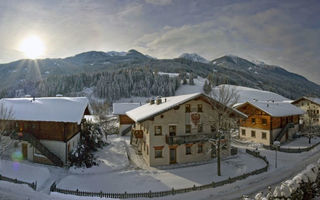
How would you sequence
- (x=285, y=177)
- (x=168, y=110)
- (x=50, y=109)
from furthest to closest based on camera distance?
(x=50, y=109) → (x=168, y=110) → (x=285, y=177)

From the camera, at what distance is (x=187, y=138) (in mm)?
26625

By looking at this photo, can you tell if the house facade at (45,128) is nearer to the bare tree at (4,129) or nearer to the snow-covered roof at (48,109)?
the snow-covered roof at (48,109)

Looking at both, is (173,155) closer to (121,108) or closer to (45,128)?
(45,128)

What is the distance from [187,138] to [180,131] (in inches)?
64.6

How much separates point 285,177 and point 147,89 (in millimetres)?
129842

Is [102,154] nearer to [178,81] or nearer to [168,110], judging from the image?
[168,110]

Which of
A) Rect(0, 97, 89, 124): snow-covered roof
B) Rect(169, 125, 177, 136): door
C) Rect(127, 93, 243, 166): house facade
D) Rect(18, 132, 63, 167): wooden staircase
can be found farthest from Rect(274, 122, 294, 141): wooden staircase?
Rect(18, 132, 63, 167): wooden staircase

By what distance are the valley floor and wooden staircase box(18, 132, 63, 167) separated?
1.04 meters

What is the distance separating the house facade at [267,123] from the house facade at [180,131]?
12.7m

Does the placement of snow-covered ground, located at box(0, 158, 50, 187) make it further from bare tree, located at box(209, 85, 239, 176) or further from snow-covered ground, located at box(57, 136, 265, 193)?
bare tree, located at box(209, 85, 239, 176)

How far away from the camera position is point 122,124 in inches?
1946

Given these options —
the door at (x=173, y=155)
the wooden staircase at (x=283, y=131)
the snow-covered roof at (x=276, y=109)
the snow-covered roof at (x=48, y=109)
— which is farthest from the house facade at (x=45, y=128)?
the wooden staircase at (x=283, y=131)

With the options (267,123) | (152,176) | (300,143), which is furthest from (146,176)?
(300,143)

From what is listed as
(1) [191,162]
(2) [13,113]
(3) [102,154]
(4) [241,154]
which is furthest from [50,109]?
(4) [241,154]
